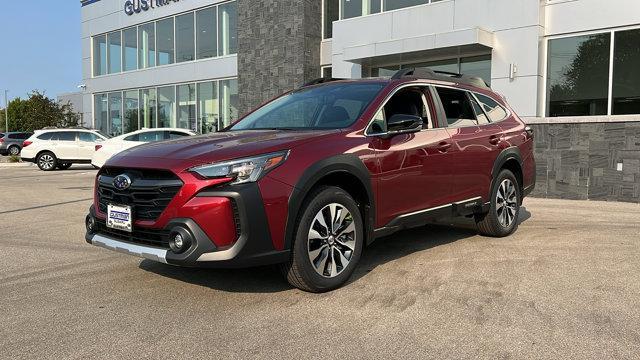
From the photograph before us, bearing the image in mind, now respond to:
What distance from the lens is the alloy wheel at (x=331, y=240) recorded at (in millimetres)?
4214

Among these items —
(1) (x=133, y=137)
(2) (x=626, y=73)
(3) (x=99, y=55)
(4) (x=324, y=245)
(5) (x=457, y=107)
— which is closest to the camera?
(4) (x=324, y=245)

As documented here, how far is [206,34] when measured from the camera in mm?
23125

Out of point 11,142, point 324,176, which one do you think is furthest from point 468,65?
point 11,142

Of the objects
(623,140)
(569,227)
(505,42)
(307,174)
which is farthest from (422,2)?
(307,174)

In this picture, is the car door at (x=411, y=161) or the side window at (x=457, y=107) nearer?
the car door at (x=411, y=161)

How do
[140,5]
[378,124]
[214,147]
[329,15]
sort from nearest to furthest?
[214,147]
[378,124]
[329,15]
[140,5]

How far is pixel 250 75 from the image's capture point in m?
20.5

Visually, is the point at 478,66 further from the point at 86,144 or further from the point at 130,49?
the point at 130,49

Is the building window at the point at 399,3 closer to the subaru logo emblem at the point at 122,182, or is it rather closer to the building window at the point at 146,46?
the subaru logo emblem at the point at 122,182

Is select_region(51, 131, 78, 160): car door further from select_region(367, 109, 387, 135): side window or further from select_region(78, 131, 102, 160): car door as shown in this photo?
select_region(367, 109, 387, 135): side window

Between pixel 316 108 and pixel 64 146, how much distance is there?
1805 centimetres

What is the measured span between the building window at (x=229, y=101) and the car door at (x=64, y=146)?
557 cm

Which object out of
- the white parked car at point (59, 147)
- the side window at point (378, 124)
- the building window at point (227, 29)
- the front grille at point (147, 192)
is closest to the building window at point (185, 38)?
the building window at point (227, 29)

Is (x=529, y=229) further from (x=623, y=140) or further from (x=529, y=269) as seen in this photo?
(x=623, y=140)
